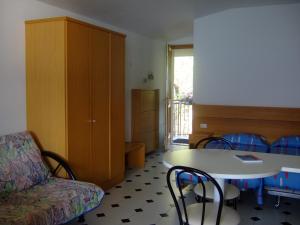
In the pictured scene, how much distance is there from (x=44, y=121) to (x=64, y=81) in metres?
0.52

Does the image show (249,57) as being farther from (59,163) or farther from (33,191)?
(33,191)

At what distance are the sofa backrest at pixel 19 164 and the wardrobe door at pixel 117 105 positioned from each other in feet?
3.84

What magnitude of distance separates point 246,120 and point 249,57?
3.33 feet

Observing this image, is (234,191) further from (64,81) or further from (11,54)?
(11,54)

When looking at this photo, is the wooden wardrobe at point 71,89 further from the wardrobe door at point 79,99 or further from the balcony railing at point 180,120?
the balcony railing at point 180,120

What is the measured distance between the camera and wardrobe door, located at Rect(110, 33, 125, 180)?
4.33 m

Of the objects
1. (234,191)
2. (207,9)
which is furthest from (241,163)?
(207,9)

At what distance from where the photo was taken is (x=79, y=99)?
3701 mm

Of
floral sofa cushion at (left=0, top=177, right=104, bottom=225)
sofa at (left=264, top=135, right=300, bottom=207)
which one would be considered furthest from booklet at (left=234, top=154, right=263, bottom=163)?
floral sofa cushion at (left=0, top=177, right=104, bottom=225)

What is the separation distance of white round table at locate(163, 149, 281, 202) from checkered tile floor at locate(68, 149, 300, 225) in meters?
0.78

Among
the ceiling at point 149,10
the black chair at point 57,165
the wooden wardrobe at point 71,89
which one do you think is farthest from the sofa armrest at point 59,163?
the ceiling at point 149,10

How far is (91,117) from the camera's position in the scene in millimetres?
3943

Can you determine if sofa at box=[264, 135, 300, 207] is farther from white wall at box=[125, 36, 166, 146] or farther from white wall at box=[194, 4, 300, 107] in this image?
white wall at box=[125, 36, 166, 146]

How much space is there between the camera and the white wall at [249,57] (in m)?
4.99
